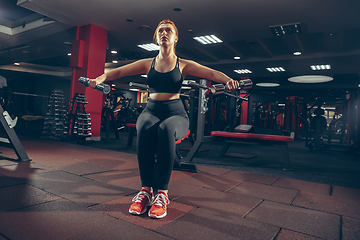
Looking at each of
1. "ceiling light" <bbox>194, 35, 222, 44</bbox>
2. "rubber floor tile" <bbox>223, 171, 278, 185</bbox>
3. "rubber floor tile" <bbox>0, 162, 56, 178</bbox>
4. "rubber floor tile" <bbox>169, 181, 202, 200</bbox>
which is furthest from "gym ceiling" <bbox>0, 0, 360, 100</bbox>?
"rubber floor tile" <bbox>169, 181, 202, 200</bbox>

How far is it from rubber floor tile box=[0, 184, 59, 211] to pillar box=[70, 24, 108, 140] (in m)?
3.82

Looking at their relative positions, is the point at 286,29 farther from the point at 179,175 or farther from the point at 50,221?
the point at 50,221

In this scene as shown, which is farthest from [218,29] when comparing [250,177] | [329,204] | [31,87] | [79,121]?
[31,87]

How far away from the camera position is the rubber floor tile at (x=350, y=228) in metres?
1.11

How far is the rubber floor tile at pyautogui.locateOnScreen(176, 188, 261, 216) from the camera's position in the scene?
1.41 meters

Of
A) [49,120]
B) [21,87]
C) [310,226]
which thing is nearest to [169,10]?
[49,120]

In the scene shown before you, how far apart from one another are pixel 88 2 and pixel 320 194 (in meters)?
4.65

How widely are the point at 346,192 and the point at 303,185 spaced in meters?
0.32

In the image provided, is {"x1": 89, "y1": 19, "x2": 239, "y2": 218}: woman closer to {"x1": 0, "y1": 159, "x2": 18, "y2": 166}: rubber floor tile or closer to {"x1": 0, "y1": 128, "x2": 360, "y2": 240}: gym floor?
{"x1": 0, "y1": 128, "x2": 360, "y2": 240}: gym floor

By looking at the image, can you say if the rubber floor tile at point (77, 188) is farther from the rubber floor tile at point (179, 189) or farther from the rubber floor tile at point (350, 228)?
the rubber floor tile at point (350, 228)

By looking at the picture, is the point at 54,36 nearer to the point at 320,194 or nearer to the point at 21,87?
the point at 320,194

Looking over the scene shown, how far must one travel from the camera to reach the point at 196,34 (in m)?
5.73

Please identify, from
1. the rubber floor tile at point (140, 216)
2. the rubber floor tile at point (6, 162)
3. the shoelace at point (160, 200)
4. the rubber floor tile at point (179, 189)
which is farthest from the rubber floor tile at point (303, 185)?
the rubber floor tile at point (6, 162)

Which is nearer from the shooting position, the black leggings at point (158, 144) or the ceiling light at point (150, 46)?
the black leggings at point (158, 144)
